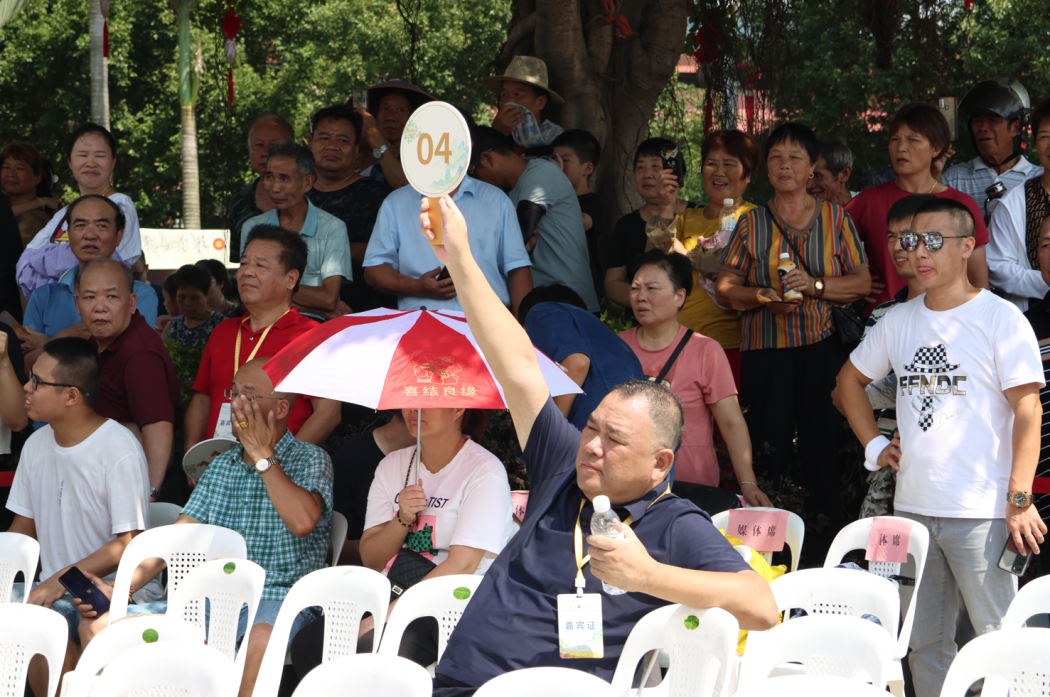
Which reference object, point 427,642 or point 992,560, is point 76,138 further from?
point 992,560

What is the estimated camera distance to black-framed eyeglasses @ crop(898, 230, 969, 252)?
3.41 metres

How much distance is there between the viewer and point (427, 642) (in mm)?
3127

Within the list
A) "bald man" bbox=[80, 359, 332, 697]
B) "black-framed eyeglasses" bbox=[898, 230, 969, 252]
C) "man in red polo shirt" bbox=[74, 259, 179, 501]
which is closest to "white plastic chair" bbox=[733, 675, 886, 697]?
"black-framed eyeglasses" bbox=[898, 230, 969, 252]

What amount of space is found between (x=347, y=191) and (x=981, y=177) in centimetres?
345

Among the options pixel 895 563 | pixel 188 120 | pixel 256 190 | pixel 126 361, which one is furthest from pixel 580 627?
pixel 188 120

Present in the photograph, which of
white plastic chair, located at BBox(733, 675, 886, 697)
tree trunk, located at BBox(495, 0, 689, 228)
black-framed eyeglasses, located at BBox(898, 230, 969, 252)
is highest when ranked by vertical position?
tree trunk, located at BBox(495, 0, 689, 228)

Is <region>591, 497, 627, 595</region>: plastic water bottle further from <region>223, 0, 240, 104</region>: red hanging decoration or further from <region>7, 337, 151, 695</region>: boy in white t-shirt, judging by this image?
<region>223, 0, 240, 104</region>: red hanging decoration

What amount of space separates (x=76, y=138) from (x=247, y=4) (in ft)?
8.54

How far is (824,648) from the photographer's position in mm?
2494

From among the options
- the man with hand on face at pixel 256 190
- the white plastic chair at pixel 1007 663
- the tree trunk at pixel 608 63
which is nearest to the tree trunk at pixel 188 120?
the man with hand on face at pixel 256 190

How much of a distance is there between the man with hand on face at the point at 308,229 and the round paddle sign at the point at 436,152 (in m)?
2.29

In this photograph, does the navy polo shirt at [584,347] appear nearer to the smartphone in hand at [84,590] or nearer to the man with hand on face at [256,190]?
the smartphone in hand at [84,590]

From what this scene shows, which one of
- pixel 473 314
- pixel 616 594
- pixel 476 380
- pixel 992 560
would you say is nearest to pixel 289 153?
pixel 476 380

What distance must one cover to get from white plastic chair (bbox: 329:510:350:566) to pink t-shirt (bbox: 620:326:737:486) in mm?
1433
